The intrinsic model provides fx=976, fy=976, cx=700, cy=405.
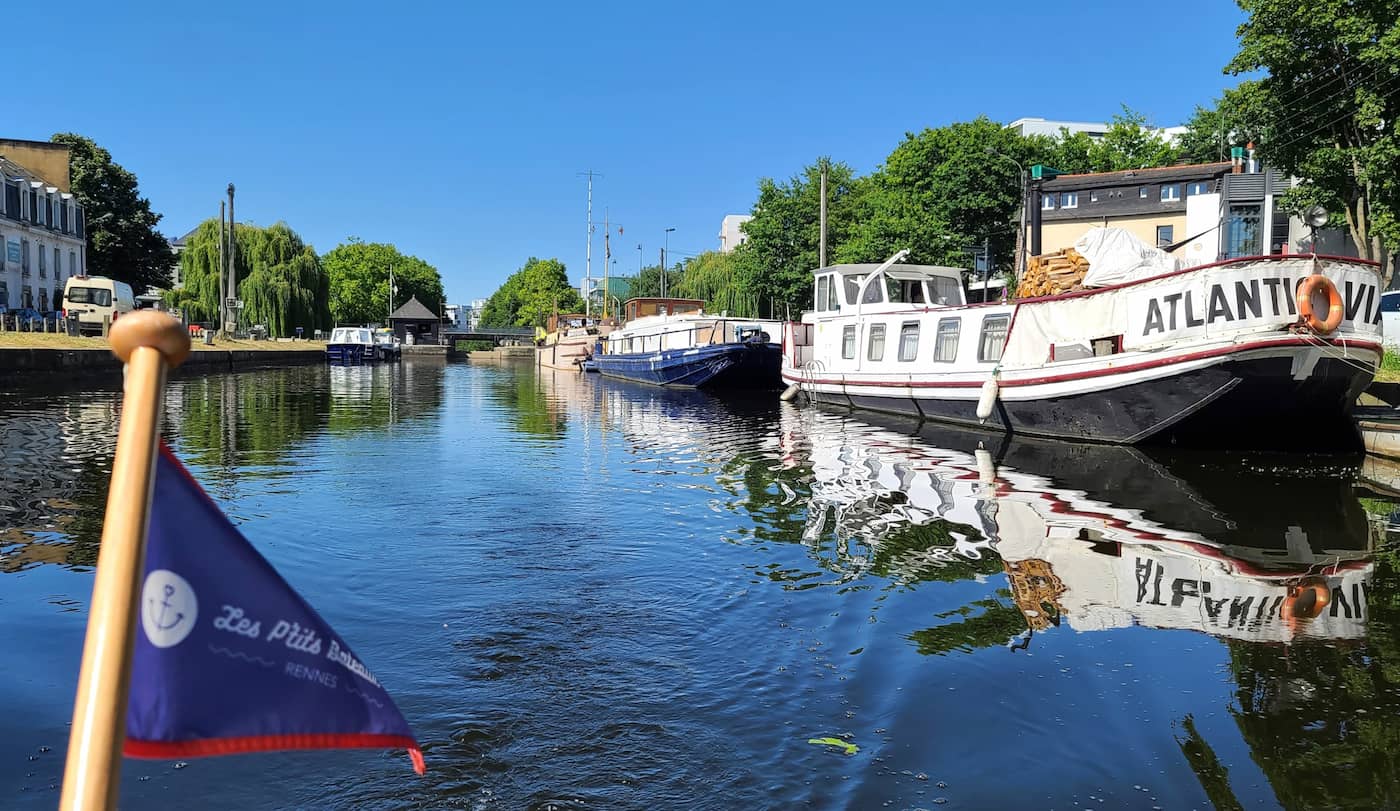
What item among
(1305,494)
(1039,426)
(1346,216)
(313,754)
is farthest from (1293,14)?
(313,754)

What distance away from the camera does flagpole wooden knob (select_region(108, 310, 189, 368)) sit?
5.08ft

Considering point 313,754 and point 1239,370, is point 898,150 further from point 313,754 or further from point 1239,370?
point 313,754

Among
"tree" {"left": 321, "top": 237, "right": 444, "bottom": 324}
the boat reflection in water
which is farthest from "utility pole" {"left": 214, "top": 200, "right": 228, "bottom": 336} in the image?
the boat reflection in water

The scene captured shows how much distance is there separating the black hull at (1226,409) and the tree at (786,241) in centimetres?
3512

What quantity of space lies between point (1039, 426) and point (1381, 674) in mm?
11973

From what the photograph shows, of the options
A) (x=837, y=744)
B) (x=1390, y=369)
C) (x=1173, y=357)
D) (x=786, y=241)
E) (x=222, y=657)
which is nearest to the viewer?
(x=222, y=657)

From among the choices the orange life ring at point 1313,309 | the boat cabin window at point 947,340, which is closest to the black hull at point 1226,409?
the orange life ring at point 1313,309

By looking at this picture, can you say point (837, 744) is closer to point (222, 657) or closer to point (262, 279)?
point (222, 657)

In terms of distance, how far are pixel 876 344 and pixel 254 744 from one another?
21.2 metres

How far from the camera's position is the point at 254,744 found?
1.82 meters

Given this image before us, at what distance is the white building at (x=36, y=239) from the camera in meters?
43.1

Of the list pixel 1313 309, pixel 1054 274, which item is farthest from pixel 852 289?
pixel 1313 309

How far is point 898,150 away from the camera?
169 feet

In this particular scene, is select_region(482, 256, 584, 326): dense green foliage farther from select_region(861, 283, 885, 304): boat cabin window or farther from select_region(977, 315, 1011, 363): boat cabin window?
select_region(977, 315, 1011, 363): boat cabin window
